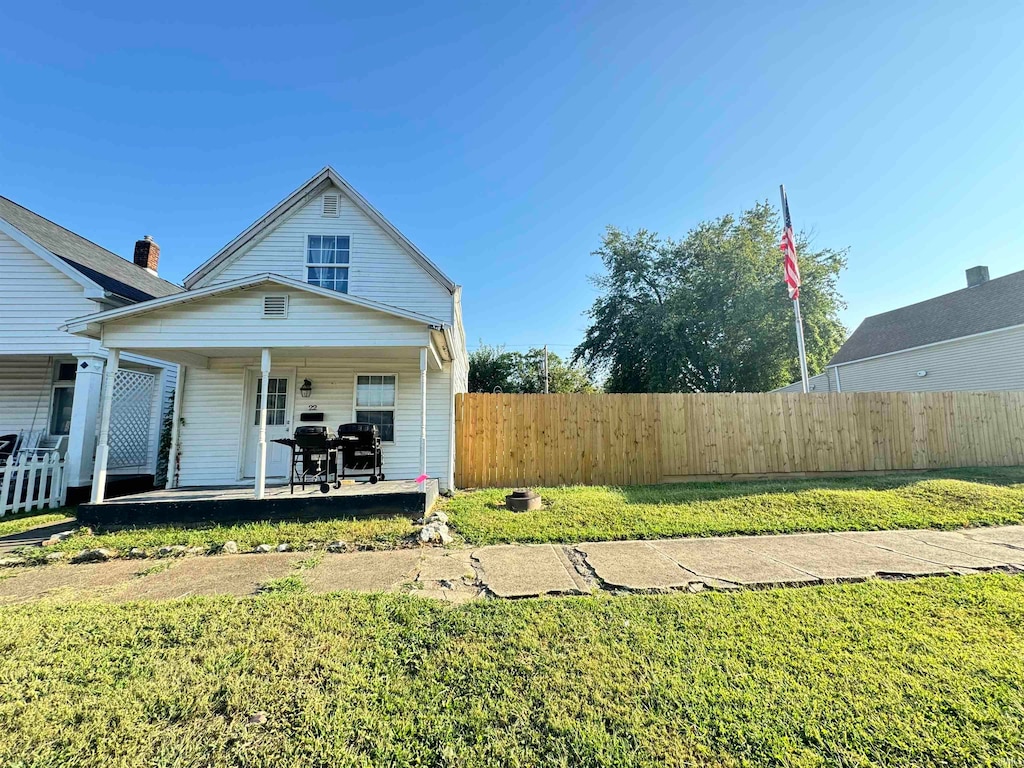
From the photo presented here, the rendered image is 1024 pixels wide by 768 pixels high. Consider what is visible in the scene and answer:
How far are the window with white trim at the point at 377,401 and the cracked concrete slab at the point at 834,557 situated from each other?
21.7ft

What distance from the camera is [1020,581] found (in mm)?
3709

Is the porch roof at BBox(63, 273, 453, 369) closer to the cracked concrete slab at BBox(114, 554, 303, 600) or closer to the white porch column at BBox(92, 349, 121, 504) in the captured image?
the white porch column at BBox(92, 349, 121, 504)

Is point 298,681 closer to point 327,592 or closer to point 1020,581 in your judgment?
point 327,592

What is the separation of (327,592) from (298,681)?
4.52ft

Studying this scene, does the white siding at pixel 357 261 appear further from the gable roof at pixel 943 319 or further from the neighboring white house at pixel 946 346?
the gable roof at pixel 943 319

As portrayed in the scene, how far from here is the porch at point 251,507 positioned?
586cm

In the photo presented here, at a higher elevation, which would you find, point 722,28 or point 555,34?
point 555,34

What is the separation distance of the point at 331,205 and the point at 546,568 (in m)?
9.17

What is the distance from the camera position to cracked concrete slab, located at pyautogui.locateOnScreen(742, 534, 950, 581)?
4.02m

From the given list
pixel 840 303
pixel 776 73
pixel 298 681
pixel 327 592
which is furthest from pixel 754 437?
pixel 840 303

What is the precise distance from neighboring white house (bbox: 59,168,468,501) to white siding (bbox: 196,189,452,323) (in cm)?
2

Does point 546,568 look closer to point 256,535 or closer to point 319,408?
point 256,535

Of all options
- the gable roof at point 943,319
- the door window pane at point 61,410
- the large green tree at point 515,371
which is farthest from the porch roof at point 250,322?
the gable roof at point 943,319

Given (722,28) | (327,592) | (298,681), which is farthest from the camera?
(722,28)
